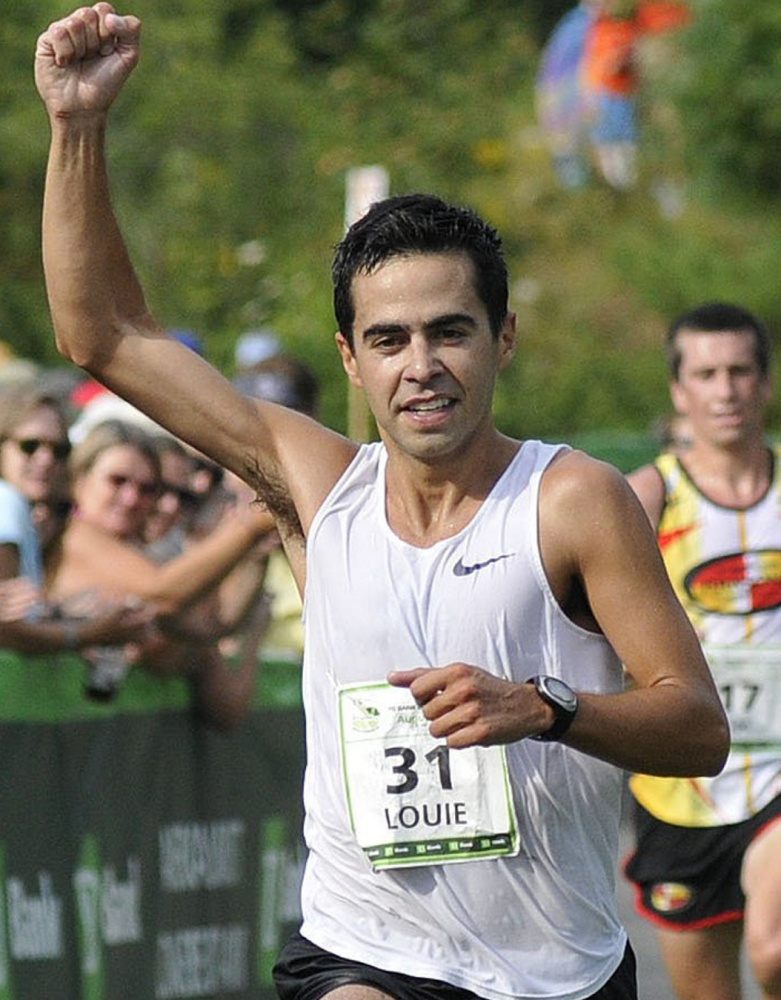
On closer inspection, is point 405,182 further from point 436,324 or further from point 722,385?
point 436,324

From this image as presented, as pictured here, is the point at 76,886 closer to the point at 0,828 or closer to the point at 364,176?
the point at 0,828

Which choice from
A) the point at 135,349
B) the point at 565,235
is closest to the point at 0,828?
the point at 135,349

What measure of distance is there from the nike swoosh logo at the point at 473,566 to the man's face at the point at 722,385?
10.9 ft

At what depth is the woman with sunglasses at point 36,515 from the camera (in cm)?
733

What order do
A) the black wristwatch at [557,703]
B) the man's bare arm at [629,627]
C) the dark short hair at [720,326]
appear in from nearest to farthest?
1. the black wristwatch at [557,703]
2. the man's bare arm at [629,627]
3. the dark short hair at [720,326]

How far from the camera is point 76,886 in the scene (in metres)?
7.68

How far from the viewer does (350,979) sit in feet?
15.0

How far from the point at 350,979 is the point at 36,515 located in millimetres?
3545

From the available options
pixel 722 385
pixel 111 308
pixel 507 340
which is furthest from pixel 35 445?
pixel 507 340

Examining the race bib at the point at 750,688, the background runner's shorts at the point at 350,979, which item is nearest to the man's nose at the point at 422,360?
the background runner's shorts at the point at 350,979

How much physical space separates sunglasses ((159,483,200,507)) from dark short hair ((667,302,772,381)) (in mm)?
2030

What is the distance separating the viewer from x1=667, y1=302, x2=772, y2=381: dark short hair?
789 cm

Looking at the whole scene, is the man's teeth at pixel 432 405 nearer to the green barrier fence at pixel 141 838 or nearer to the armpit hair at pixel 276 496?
the armpit hair at pixel 276 496

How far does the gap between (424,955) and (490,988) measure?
0.13 metres
